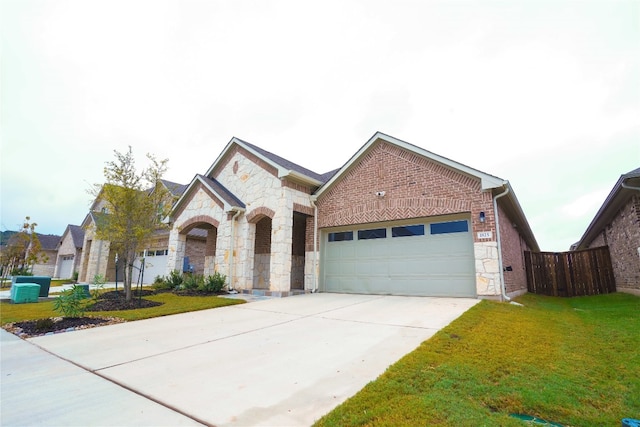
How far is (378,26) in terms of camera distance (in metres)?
8.41

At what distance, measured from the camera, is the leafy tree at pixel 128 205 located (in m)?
9.77

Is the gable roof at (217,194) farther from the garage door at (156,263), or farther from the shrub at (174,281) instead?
the garage door at (156,263)

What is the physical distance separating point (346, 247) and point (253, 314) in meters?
5.47

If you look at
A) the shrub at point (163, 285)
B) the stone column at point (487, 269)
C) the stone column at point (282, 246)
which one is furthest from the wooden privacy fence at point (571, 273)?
the shrub at point (163, 285)

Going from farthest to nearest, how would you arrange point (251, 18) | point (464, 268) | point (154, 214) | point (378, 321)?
point (154, 214) < point (464, 268) < point (251, 18) < point (378, 321)

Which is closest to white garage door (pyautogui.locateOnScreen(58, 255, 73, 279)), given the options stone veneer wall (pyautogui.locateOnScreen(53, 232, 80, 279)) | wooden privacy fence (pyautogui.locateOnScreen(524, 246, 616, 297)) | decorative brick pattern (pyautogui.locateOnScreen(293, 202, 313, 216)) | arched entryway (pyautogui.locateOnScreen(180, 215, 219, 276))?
stone veneer wall (pyautogui.locateOnScreen(53, 232, 80, 279))

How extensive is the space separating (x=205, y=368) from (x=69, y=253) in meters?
31.4

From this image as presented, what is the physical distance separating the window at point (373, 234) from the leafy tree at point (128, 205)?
762cm

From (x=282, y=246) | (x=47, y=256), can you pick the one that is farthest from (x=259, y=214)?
(x=47, y=256)

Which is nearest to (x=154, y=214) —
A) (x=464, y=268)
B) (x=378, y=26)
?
(x=378, y=26)

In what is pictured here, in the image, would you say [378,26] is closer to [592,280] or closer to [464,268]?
[464,268]

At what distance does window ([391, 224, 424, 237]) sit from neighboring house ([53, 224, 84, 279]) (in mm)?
27558

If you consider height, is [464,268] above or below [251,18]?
below

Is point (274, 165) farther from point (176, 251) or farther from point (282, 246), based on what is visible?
point (176, 251)
